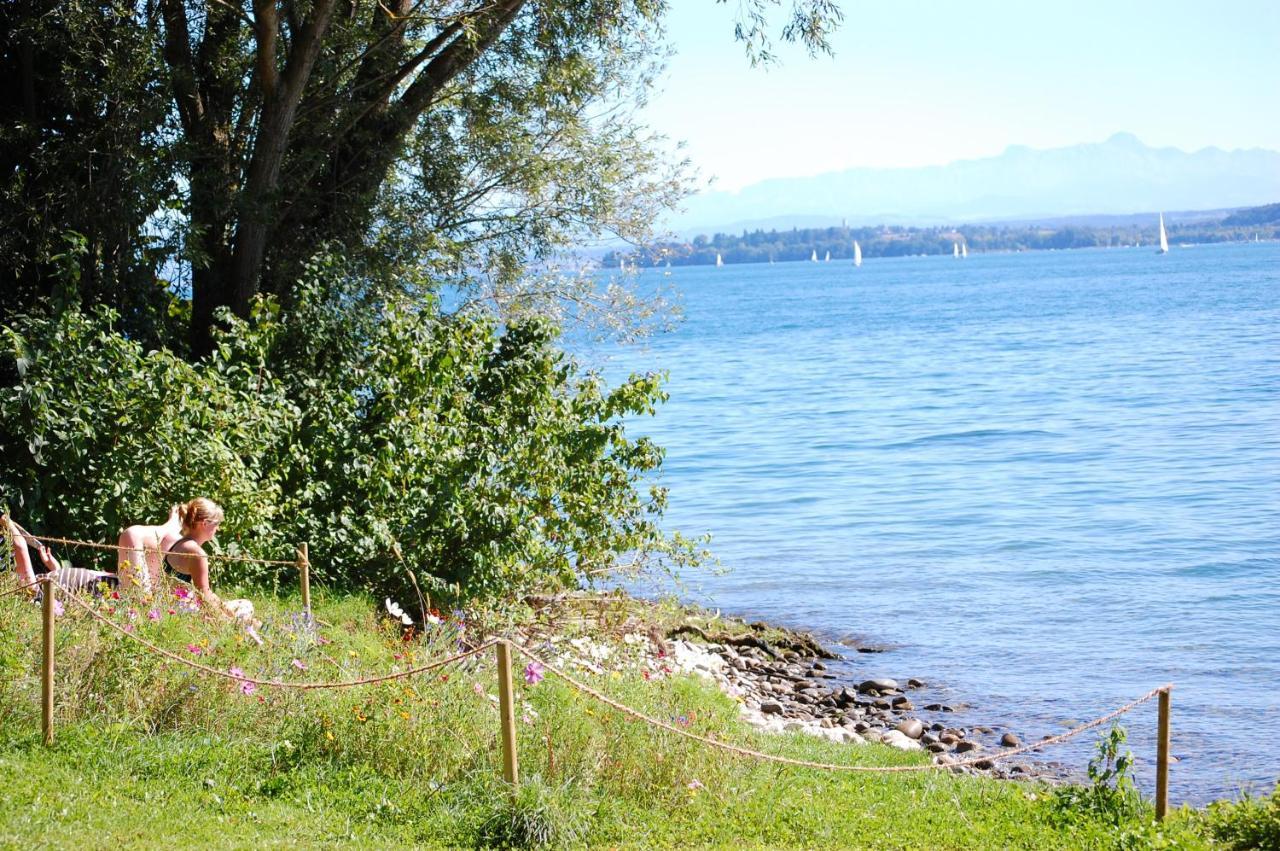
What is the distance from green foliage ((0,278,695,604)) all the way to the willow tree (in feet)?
3.72

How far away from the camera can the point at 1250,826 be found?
7.52 metres

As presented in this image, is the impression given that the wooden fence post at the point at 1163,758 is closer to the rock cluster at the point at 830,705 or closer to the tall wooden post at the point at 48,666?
the rock cluster at the point at 830,705

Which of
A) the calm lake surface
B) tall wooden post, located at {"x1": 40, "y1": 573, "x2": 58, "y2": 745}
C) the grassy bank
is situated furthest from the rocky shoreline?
tall wooden post, located at {"x1": 40, "y1": 573, "x2": 58, "y2": 745}

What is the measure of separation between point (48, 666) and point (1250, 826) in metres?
7.28

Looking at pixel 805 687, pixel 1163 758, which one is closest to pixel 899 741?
pixel 805 687

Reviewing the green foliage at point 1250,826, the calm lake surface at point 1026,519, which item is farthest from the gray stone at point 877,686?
the green foliage at point 1250,826

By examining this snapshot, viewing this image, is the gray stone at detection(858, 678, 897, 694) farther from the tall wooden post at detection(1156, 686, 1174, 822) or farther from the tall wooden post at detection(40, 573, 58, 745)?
the tall wooden post at detection(40, 573, 58, 745)

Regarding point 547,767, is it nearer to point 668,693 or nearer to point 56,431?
point 668,693

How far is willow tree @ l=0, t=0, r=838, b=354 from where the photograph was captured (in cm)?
1330

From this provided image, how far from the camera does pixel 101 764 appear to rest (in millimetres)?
7594

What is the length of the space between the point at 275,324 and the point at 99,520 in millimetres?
2715

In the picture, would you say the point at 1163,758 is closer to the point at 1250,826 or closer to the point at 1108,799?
the point at 1108,799

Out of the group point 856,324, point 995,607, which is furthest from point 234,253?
point 856,324

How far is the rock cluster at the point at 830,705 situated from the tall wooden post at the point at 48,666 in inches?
234
